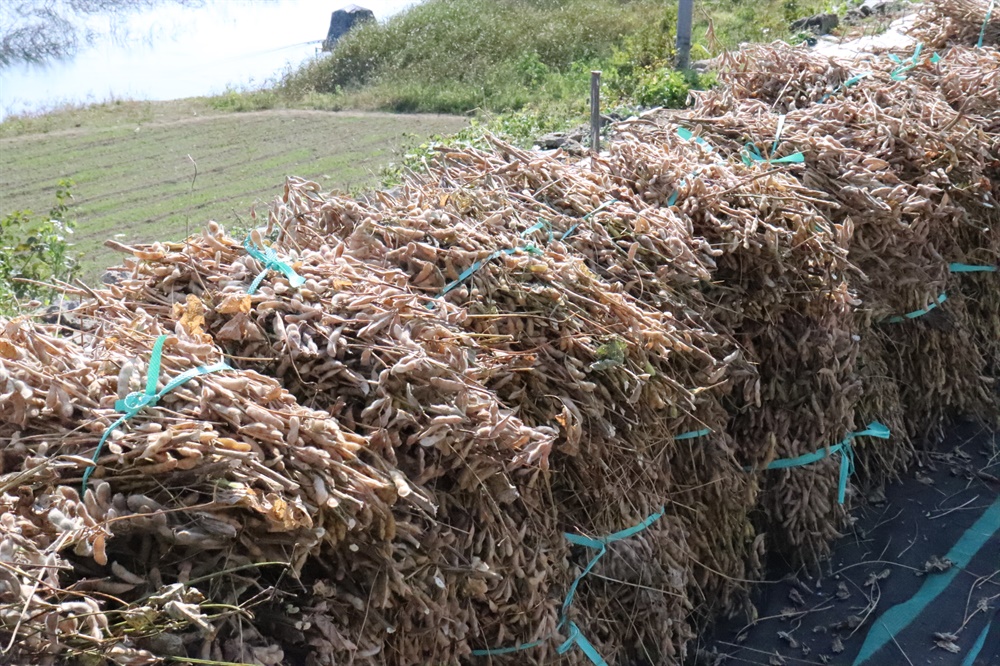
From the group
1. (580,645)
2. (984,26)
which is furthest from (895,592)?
(984,26)

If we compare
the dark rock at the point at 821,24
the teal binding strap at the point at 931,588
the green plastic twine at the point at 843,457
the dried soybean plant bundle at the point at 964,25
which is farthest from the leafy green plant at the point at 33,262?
the dark rock at the point at 821,24

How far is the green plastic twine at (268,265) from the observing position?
6.95ft

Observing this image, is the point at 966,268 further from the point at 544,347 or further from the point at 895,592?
the point at 544,347

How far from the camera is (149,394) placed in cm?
172

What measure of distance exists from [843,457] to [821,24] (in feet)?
24.9

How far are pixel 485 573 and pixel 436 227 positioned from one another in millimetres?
972

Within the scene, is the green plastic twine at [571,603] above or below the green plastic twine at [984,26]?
below

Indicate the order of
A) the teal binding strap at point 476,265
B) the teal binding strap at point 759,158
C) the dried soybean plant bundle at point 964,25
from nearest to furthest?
the teal binding strap at point 476,265, the teal binding strap at point 759,158, the dried soybean plant bundle at point 964,25

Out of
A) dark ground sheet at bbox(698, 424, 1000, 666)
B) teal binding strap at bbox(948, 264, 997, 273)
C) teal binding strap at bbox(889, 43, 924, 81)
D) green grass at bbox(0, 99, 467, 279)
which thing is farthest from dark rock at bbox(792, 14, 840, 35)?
dark ground sheet at bbox(698, 424, 1000, 666)

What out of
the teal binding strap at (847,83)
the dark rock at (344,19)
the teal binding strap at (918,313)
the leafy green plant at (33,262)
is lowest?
the teal binding strap at (918,313)

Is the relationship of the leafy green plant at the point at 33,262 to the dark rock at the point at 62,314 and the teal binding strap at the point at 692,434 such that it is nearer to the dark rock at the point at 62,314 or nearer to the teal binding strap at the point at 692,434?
the dark rock at the point at 62,314

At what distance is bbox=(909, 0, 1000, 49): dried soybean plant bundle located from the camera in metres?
5.11

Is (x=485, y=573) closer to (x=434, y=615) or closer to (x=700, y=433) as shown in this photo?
(x=434, y=615)

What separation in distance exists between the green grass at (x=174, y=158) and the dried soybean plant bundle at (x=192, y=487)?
4812 millimetres
